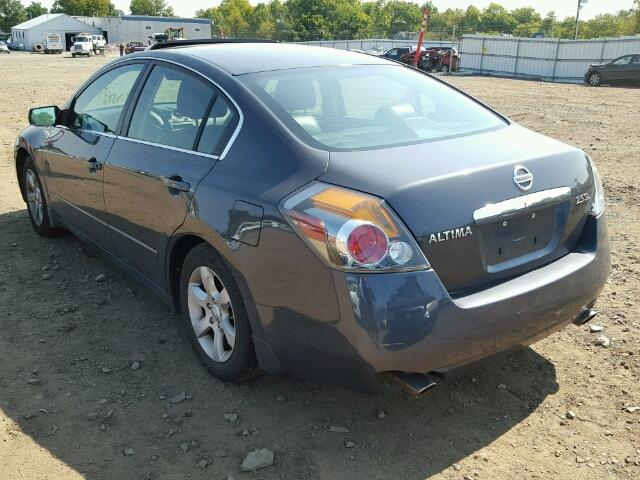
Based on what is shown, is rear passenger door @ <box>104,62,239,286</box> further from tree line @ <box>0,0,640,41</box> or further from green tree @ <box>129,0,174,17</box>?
green tree @ <box>129,0,174,17</box>

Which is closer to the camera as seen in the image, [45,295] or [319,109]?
[319,109]

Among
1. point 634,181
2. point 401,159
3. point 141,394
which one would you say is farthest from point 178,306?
point 634,181

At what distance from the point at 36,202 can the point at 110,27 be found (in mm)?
98177

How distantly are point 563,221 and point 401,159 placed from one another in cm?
83

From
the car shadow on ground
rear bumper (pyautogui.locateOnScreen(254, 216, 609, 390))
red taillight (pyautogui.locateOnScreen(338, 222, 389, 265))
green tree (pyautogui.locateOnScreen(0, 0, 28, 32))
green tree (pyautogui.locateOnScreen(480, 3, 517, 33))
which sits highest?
green tree (pyautogui.locateOnScreen(480, 3, 517, 33))

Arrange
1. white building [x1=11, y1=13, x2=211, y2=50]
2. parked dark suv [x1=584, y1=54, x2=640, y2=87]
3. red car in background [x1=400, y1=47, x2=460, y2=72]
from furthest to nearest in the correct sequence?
1. white building [x1=11, y1=13, x2=211, y2=50]
2. red car in background [x1=400, y1=47, x2=460, y2=72]
3. parked dark suv [x1=584, y1=54, x2=640, y2=87]

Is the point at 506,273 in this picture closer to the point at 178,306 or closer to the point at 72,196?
the point at 178,306

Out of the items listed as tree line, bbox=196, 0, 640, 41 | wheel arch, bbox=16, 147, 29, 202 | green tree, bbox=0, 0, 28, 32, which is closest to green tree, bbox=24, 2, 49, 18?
green tree, bbox=0, 0, 28, 32

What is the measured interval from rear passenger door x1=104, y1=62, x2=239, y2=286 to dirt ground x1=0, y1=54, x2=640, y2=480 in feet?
1.83

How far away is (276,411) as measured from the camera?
3.12 metres

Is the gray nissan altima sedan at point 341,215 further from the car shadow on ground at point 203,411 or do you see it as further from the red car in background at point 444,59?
the red car in background at point 444,59

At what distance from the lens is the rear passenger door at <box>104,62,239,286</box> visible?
3.24 m

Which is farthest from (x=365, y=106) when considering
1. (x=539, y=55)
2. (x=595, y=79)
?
(x=539, y=55)

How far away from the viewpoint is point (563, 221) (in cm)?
294
